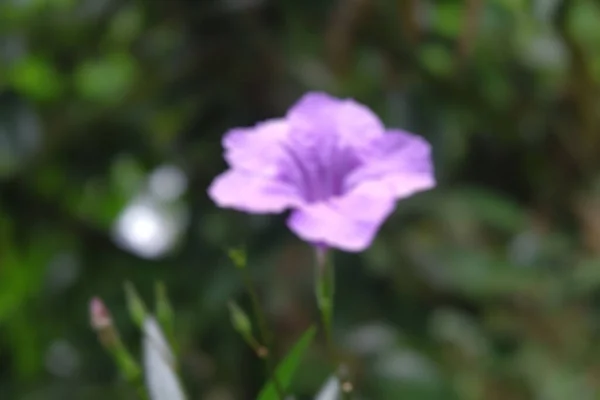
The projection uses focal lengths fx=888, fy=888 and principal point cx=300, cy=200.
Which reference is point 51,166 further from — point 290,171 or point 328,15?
point 290,171

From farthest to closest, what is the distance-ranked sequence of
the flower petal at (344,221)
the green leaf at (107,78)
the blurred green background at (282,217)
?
the green leaf at (107,78), the blurred green background at (282,217), the flower petal at (344,221)

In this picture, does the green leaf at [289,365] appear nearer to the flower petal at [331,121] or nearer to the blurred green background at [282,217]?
the flower petal at [331,121]

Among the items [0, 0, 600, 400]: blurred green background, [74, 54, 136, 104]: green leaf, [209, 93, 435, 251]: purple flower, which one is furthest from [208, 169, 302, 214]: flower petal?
[74, 54, 136, 104]: green leaf

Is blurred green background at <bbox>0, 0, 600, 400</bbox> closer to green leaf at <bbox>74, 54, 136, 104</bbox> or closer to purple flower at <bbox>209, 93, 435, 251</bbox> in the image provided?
green leaf at <bbox>74, 54, 136, 104</bbox>

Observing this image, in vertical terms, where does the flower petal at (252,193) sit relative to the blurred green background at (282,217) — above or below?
above

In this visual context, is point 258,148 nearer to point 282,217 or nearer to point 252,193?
point 252,193

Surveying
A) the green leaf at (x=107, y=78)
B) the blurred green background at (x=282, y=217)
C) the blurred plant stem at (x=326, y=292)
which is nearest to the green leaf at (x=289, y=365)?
the blurred plant stem at (x=326, y=292)

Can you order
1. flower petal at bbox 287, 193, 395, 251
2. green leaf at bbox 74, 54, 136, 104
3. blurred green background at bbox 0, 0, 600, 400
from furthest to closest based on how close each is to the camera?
green leaf at bbox 74, 54, 136, 104
blurred green background at bbox 0, 0, 600, 400
flower petal at bbox 287, 193, 395, 251

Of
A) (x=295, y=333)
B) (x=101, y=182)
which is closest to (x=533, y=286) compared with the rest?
(x=295, y=333)
